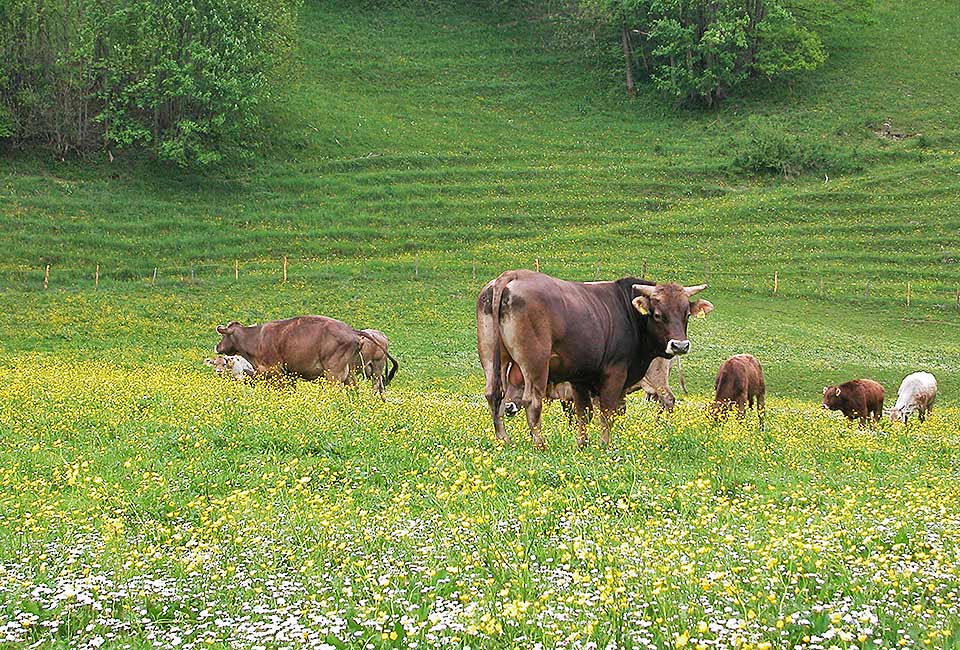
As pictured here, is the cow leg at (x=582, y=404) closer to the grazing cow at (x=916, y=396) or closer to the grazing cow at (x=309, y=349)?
the grazing cow at (x=309, y=349)

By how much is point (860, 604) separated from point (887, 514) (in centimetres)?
299

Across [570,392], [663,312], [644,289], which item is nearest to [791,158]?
[570,392]

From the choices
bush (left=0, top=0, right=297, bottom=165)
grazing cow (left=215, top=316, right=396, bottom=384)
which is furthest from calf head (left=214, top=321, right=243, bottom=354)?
bush (left=0, top=0, right=297, bottom=165)

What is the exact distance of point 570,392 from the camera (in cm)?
1756

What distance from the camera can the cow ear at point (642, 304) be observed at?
14797 millimetres

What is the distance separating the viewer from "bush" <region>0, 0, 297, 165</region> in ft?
194

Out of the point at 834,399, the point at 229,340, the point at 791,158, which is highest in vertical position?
A: the point at 791,158

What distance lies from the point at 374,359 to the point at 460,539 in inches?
660

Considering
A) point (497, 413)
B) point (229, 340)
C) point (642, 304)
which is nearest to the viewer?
point (497, 413)

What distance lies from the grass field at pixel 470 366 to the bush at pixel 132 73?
2674 millimetres

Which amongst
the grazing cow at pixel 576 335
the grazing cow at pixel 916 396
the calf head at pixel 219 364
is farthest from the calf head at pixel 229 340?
the grazing cow at pixel 916 396

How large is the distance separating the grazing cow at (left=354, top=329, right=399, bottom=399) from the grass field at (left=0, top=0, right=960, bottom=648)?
99 centimetres

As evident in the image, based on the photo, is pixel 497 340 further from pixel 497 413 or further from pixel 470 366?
pixel 470 366

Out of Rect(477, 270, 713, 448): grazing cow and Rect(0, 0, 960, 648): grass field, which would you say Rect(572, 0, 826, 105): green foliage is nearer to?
Rect(0, 0, 960, 648): grass field
